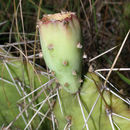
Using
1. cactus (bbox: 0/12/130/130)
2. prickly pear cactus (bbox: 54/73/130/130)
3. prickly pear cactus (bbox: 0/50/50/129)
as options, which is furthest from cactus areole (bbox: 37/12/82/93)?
prickly pear cactus (bbox: 0/50/50/129)

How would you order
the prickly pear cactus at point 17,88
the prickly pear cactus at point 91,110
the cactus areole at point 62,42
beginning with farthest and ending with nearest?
the prickly pear cactus at point 17,88 → the prickly pear cactus at point 91,110 → the cactus areole at point 62,42

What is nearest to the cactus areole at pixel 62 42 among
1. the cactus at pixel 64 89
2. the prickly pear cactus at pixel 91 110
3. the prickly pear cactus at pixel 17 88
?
the cactus at pixel 64 89

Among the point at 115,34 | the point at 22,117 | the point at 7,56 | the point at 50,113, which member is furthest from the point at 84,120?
the point at 115,34

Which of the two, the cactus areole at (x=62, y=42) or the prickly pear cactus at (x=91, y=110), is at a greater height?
the cactus areole at (x=62, y=42)

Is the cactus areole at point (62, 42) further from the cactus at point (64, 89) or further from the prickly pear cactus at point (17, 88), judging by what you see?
the prickly pear cactus at point (17, 88)

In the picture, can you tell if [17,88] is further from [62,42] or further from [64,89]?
[62,42]

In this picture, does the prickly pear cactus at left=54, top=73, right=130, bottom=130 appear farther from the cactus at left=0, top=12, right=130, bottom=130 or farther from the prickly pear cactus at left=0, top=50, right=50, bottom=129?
the prickly pear cactus at left=0, top=50, right=50, bottom=129

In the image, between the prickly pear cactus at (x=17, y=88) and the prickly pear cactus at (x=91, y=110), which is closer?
the prickly pear cactus at (x=91, y=110)

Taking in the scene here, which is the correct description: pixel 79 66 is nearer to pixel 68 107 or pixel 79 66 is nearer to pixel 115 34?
pixel 68 107
